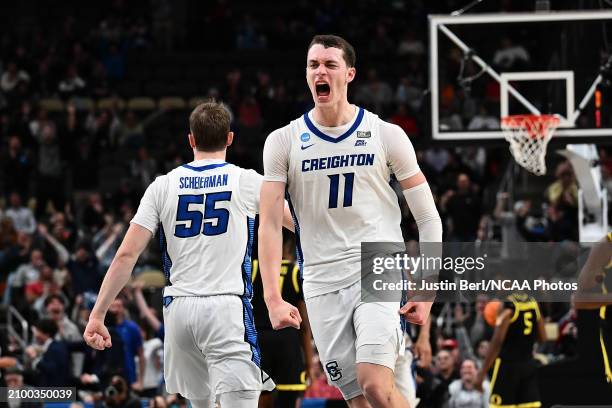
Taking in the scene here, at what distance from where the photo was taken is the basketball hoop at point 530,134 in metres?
14.7

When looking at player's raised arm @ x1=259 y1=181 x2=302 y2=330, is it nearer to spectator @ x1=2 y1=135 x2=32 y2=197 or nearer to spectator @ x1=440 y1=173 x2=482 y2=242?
spectator @ x1=440 y1=173 x2=482 y2=242

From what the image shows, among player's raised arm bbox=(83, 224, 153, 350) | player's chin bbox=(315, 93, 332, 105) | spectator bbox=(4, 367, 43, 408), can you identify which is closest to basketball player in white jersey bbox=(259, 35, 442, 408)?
player's chin bbox=(315, 93, 332, 105)

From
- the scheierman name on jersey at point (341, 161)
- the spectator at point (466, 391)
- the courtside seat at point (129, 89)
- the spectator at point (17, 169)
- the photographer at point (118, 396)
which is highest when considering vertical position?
the courtside seat at point (129, 89)

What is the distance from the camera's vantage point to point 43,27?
105 feet

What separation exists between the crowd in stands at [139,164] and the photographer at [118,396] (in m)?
0.02

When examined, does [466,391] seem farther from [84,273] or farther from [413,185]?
[84,273]

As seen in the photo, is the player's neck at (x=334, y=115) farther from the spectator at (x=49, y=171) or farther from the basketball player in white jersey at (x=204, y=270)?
the spectator at (x=49, y=171)

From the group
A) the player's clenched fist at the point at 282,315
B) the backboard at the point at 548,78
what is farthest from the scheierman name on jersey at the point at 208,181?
the backboard at the point at 548,78

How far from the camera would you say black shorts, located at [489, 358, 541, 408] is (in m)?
13.9

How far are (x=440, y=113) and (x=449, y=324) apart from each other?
515 cm

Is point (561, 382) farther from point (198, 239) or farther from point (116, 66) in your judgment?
point (116, 66)

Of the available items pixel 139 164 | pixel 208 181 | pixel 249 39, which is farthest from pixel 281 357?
pixel 249 39

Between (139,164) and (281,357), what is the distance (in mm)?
14544

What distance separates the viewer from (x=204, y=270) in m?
8.34
